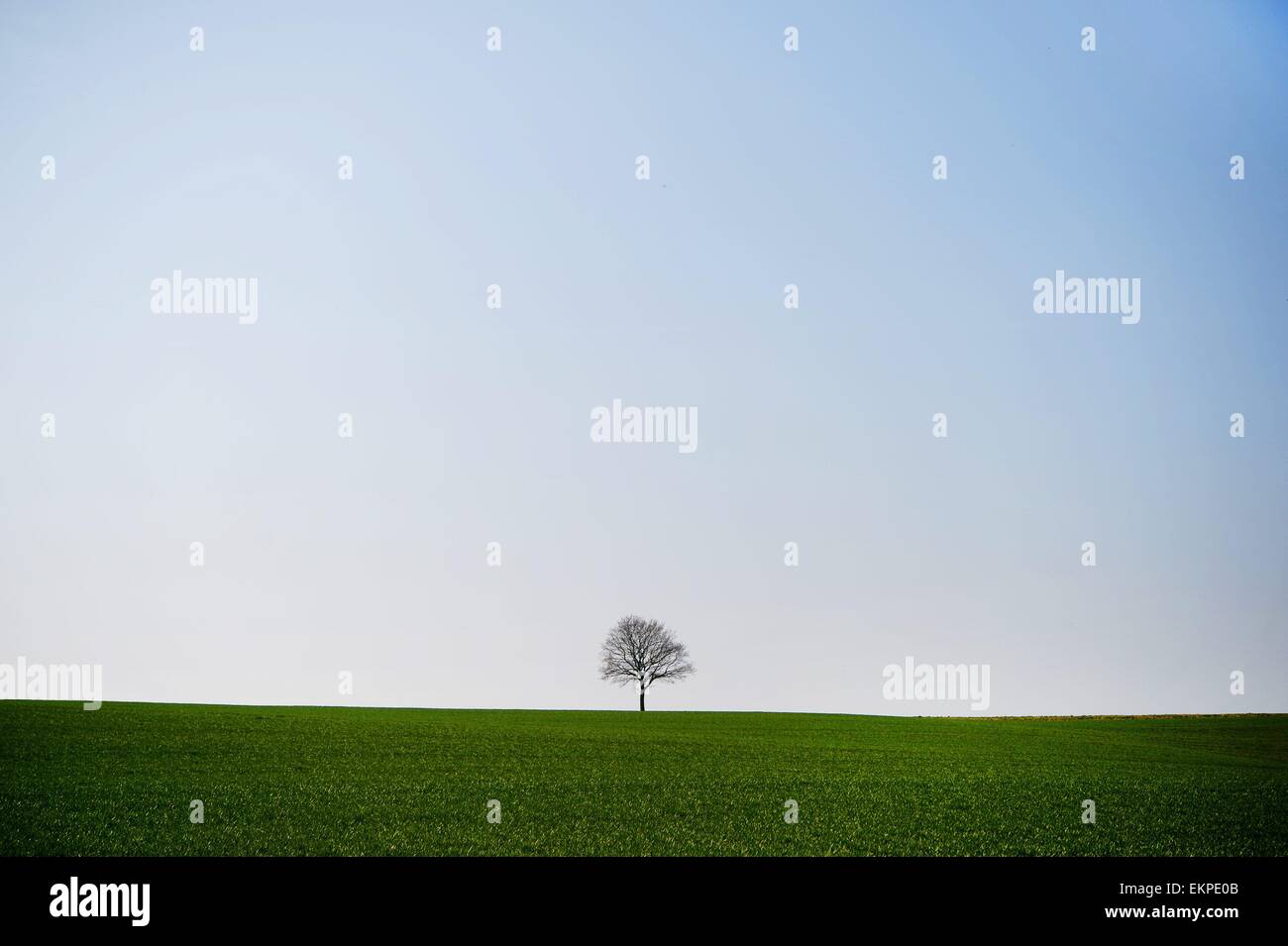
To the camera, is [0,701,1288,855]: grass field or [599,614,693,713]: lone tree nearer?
[0,701,1288,855]: grass field

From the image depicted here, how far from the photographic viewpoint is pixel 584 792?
34.1 m

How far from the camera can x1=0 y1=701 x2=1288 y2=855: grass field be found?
25.8m

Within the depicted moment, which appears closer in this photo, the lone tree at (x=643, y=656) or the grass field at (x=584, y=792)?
the grass field at (x=584, y=792)

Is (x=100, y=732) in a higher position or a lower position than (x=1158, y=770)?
higher

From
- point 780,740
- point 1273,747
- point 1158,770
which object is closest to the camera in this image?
point 1158,770

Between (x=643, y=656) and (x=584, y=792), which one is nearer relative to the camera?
(x=584, y=792)

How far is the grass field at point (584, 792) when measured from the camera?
25781mm
